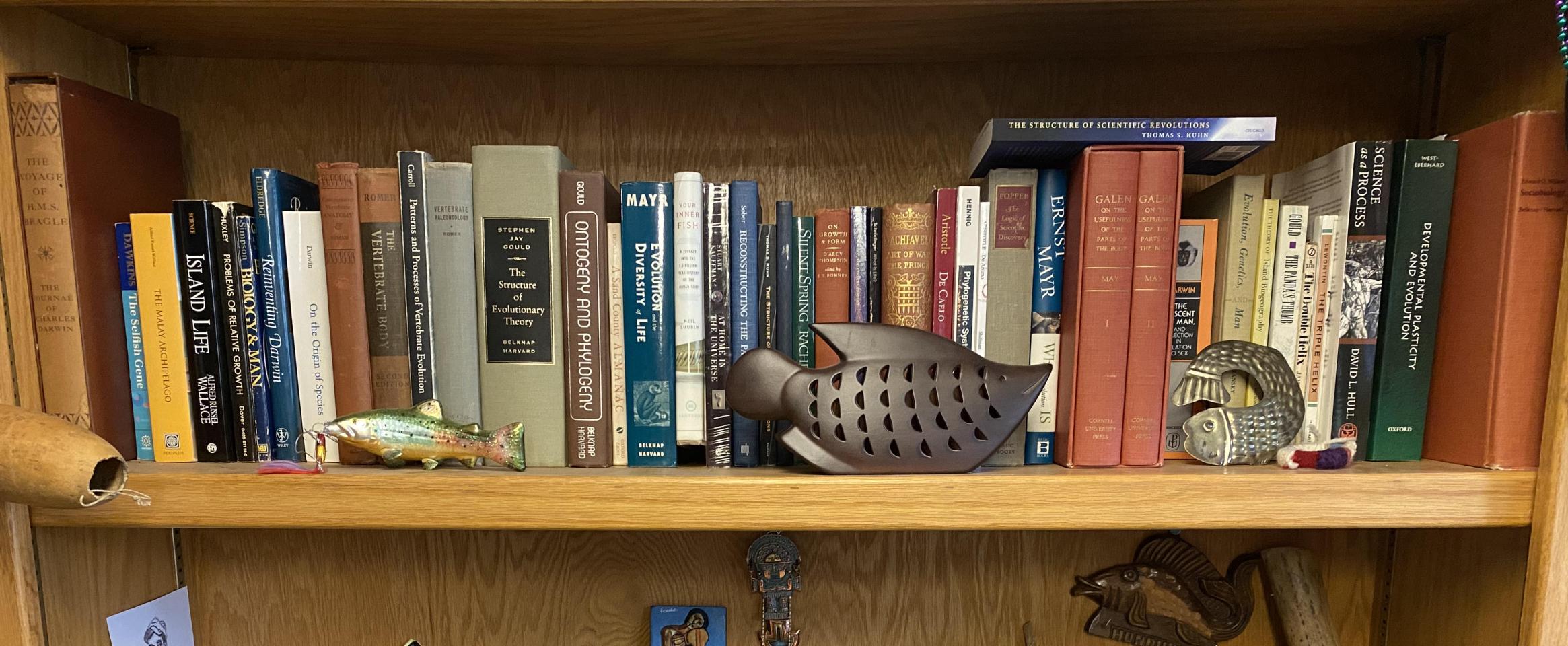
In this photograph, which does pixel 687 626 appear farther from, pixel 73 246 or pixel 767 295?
pixel 73 246

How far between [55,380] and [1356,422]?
1.11 m

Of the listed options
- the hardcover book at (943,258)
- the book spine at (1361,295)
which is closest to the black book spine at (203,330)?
the hardcover book at (943,258)

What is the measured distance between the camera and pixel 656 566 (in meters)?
0.78

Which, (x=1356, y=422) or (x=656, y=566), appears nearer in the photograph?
(x=1356, y=422)

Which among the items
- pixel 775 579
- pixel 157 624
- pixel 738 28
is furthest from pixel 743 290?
pixel 157 624

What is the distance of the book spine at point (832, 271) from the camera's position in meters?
0.57

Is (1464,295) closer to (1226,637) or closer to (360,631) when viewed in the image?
(1226,637)

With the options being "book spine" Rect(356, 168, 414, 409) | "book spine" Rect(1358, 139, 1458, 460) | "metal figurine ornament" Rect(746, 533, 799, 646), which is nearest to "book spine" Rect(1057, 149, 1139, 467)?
"book spine" Rect(1358, 139, 1458, 460)

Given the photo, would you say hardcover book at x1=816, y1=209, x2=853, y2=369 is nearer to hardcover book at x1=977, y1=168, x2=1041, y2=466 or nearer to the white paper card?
hardcover book at x1=977, y1=168, x2=1041, y2=466

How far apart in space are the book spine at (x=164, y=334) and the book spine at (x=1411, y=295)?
1.04 metres

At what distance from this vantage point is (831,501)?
52 cm

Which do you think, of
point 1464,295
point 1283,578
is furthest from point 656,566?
point 1464,295

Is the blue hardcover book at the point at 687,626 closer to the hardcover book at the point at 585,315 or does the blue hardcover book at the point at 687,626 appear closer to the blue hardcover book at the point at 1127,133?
the hardcover book at the point at 585,315

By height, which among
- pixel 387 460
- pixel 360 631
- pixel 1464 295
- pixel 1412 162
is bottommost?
pixel 360 631
